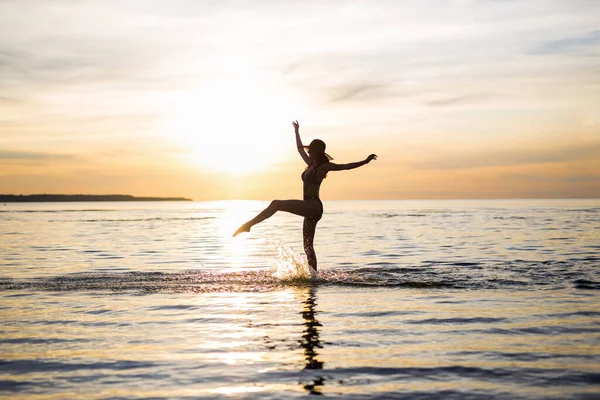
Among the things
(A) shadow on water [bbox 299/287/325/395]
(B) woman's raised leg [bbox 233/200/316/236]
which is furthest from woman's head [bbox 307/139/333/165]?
(A) shadow on water [bbox 299/287/325/395]

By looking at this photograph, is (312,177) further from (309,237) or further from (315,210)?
(309,237)

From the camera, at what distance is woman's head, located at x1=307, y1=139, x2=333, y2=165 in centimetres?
1581

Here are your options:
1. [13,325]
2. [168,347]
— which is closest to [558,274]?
[168,347]

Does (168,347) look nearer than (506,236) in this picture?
Yes

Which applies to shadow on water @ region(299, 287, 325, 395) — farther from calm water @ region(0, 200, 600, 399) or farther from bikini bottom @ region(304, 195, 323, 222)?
bikini bottom @ region(304, 195, 323, 222)

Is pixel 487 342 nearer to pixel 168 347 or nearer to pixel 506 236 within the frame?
pixel 168 347

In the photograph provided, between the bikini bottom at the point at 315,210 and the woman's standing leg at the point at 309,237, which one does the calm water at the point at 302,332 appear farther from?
the bikini bottom at the point at 315,210

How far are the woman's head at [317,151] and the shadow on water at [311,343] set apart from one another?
4.00m

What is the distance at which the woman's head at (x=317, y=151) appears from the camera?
15.8 metres

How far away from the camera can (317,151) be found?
15805 mm

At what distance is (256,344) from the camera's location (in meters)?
9.05

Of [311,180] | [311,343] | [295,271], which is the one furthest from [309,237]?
[311,343]

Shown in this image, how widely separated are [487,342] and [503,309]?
2.85 m

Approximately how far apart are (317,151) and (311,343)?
24.6 feet
